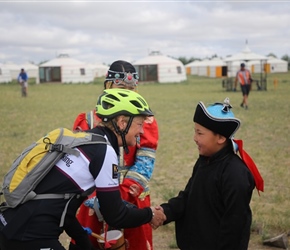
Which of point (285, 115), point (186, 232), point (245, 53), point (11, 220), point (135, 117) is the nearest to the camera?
point (11, 220)

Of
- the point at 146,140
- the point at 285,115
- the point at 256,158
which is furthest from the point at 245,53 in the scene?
the point at 146,140

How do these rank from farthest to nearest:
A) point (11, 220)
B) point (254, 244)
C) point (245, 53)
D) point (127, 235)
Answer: point (245, 53), point (254, 244), point (127, 235), point (11, 220)

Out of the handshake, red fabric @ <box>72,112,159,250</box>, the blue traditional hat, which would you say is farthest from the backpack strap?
the blue traditional hat

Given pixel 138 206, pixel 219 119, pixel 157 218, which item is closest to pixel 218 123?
pixel 219 119

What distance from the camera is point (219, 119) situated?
2689 mm

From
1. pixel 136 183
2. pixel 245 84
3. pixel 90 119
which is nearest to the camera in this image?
pixel 136 183

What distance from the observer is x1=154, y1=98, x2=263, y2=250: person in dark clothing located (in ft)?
8.49

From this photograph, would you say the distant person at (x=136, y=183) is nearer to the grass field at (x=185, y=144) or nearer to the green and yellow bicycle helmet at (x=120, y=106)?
the green and yellow bicycle helmet at (x=120, y=106)

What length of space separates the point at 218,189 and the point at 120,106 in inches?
28.8

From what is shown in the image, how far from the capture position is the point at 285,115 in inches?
640

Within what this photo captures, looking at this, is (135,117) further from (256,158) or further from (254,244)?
(256,158)

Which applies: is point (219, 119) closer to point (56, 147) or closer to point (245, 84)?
point (56, 147)

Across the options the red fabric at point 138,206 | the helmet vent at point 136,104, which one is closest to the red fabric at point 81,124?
the red fabric at point 138,206

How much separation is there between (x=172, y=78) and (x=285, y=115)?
2980 centimetres
